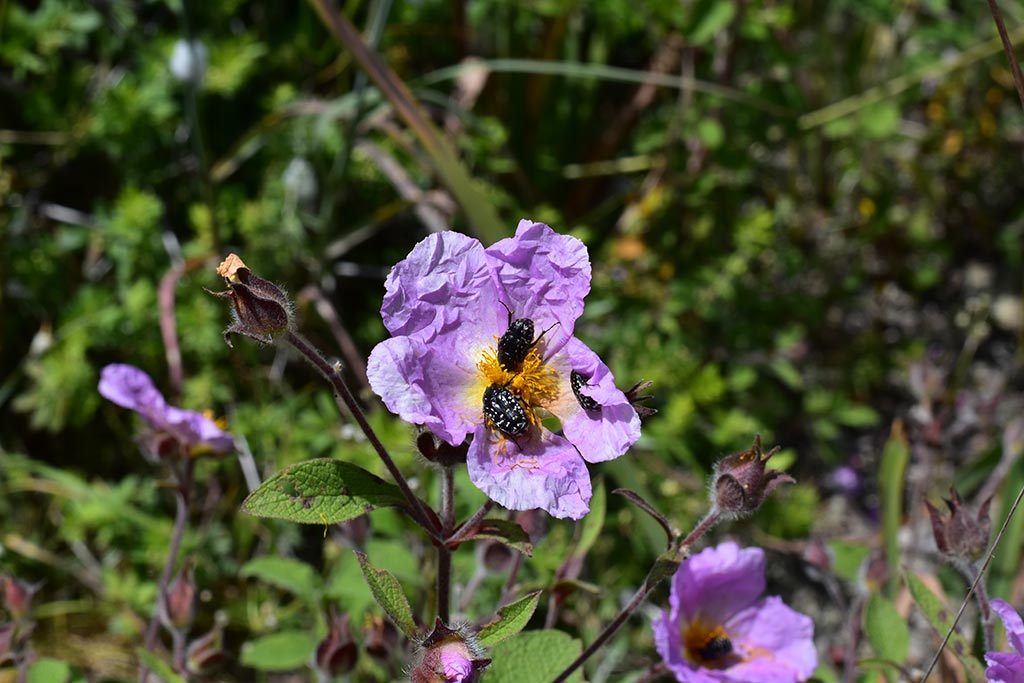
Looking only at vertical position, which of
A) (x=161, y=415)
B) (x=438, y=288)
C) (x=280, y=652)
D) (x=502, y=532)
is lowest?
(x=280, y=652)

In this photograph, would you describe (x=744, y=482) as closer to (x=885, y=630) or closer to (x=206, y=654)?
(x=885, y=630)

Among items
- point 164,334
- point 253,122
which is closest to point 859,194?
point 253,122

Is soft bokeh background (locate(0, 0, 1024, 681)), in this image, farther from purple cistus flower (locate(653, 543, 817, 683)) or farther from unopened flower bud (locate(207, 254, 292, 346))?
unopened flower bud (locate(207, 254, 292, 346))

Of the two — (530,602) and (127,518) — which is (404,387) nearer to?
(530,602)

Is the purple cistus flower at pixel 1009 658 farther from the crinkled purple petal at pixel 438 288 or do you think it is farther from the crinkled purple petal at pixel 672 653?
the crinkled purple petal at pixel 438 288

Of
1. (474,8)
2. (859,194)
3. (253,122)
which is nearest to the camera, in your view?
(474,8)

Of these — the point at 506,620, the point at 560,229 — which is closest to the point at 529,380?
the point at 506,620

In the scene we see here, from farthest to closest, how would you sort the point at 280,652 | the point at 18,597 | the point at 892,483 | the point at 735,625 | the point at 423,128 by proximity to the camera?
the point at 892,483, the point at 423,128, the point at 280,652, the point at 735,625, the point at 18,597
